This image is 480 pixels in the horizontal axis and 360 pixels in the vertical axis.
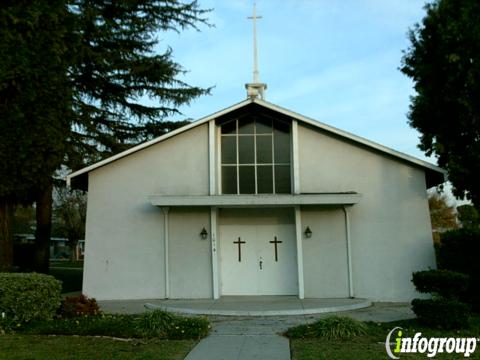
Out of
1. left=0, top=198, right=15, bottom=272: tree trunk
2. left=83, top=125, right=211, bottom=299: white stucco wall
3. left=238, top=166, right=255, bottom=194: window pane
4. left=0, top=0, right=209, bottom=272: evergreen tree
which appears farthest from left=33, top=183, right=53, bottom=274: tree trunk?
left=238, top=166, right=255, bottom=194: window pane

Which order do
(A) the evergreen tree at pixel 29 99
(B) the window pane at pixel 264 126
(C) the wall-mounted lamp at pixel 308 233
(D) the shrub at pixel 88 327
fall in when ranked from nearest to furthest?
(D) the shrub at pixel 88 327
(C) the wall-mounted lamp at pixel 308 233
(A) the evergreen tree at pixel 29 99
(B) the window pane at pixel 264 126

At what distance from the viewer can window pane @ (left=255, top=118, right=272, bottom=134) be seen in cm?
1636

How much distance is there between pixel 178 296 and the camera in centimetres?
1548

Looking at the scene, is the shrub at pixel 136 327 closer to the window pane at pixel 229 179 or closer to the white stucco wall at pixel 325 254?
the white stucco wall at pixel 325 254

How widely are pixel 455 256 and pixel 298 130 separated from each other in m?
5.63

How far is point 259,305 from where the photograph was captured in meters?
13.5

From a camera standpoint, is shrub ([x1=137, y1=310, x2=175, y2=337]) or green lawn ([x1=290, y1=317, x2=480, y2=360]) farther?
shrub ([x1=137, y1=310, x2=175, y2=337])

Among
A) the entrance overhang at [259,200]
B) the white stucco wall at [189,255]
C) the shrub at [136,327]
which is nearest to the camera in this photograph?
the shrub at [136,327]

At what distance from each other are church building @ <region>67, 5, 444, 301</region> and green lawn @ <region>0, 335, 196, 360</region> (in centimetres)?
572

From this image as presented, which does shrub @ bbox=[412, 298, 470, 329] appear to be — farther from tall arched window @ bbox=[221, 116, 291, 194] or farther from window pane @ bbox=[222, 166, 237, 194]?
window pane @ bbox=[222, 166, 237, 194]

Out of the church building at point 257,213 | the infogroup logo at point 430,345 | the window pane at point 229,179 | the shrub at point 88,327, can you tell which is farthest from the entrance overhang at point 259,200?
the infogroup logo at point 430,345

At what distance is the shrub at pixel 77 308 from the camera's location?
A: 1198cm

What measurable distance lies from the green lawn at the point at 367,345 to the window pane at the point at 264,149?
6702 millimetres

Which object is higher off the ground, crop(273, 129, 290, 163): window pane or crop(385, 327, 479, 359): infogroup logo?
crop(273, 129, 290, 163): window pane
